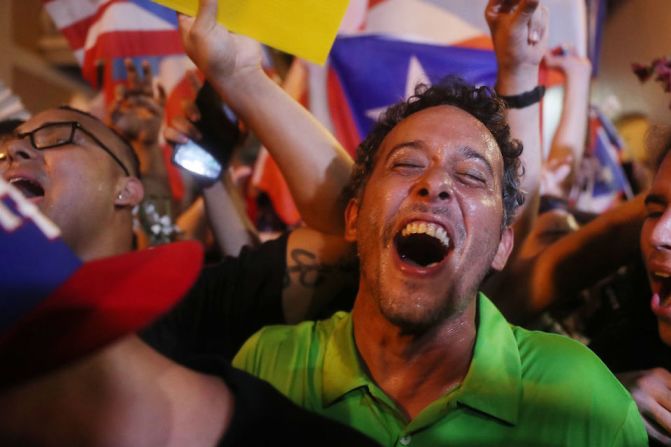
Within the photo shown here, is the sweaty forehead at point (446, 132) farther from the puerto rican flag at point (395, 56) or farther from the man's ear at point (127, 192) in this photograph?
the puerto rican flag at point (395, 56)

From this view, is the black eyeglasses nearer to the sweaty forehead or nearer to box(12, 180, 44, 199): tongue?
box(12, 180, 44, 199): tongue

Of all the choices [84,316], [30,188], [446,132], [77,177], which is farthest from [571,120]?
[84,316]

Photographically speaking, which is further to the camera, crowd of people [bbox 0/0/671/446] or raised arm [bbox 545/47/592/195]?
raised arm [bbox 545/47/592/195]

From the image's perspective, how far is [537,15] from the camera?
5.18ft

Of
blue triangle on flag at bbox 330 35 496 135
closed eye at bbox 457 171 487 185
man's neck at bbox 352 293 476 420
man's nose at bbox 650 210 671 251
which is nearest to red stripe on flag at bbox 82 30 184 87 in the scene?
blue triangle on flag at bbox 330 35 496 135

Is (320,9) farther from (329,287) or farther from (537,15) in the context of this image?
(329,287)

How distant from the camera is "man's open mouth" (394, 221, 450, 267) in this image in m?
1.33

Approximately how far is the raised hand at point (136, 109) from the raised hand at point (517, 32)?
1.53 metres

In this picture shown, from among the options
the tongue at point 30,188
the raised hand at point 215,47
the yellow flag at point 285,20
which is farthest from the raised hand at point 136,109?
the yellow flag at point 285,20

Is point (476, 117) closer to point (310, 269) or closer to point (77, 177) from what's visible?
point (310, 269)

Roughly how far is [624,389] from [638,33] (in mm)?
4578

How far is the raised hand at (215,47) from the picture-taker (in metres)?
1.46

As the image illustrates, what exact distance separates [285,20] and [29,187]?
782mm

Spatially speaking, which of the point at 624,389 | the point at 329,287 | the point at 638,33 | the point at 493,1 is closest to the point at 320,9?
the point at 493,1
